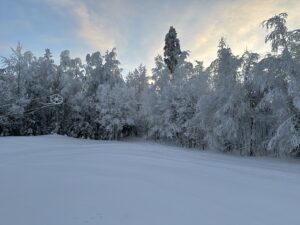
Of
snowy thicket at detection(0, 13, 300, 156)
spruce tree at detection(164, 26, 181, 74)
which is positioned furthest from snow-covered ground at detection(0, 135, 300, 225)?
spruce tree at detection(164, 26, 181, 74)

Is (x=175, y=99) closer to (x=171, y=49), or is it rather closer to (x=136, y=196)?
(x=171, y=49)

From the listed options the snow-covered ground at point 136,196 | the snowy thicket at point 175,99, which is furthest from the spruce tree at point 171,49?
the snow-covered ground at point 136,196

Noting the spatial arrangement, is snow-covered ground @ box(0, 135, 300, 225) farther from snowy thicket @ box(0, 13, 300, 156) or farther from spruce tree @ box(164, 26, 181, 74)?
spruce tree @ box(164, 26, 181, 74)

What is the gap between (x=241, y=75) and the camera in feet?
81.4

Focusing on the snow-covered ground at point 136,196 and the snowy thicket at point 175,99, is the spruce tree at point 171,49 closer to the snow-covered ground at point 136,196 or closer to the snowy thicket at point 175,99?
the snowy thicket at point 175,99

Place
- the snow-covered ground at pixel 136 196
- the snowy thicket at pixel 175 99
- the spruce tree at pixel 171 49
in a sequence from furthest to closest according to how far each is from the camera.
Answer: the spruce tree at pixel 171 49
the snowy thicket at pixel 175 99
the snow-covered ground at pixel 136 196

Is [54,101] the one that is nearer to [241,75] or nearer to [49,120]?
[49,120]

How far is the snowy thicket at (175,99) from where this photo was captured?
20219mm

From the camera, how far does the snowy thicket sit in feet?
66.3

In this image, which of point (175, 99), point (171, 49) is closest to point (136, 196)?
point (175, 99)

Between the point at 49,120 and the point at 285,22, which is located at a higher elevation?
the point at 285,22

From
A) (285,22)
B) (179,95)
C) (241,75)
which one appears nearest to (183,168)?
(285,22)

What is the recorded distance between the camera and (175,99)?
34.5 m

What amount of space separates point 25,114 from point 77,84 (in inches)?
300
